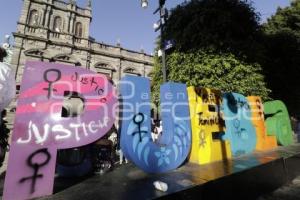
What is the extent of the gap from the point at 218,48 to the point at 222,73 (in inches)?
36.0

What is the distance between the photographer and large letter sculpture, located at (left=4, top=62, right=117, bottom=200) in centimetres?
247

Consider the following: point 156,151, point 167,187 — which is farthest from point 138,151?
point 167,187

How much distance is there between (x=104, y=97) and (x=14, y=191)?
66.9 inches

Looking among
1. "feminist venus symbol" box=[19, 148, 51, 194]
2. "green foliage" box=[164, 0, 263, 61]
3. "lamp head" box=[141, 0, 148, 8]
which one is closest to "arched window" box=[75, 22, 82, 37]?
"green foliage" box=[164, 0, 263, 61]

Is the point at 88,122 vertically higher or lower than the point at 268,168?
higher

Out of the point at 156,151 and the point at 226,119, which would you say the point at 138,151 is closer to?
the point at 156,151

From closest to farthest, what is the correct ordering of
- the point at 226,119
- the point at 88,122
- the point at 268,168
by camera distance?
the point at 88,122
the point at 268,168
the point at 226,119

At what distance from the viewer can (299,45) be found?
1070cm

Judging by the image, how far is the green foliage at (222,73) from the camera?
23.1 ft

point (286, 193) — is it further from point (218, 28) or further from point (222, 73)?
point (218, 28)

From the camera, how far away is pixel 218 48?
7.26 meters

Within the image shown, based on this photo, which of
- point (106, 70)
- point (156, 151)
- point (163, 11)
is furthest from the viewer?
point (106, 70)

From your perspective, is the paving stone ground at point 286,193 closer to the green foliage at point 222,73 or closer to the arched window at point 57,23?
the green foliage at point 222,73

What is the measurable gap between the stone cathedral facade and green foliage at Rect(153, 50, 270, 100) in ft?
43.5
